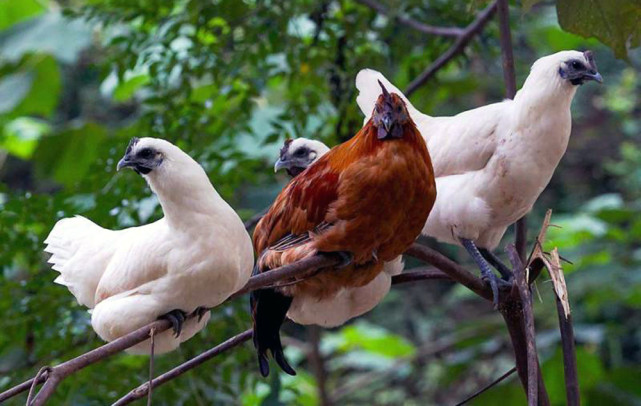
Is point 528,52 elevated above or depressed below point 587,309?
above

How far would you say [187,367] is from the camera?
5.26ft

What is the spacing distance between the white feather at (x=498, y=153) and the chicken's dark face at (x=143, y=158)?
2.04 feet

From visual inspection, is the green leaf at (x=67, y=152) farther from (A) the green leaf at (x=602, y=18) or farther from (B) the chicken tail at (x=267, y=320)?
(A) the green leaf at (x=602, y=18)

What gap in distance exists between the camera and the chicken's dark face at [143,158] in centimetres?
163

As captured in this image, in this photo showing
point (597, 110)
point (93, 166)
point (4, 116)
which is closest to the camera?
point (93, 166)

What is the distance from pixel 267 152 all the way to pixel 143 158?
92.1 inches

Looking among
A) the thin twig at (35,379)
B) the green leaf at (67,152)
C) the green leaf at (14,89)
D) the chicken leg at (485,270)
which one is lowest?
the green leaf at (67,152)

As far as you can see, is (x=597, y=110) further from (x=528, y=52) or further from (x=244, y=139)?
(x=244, y=139)

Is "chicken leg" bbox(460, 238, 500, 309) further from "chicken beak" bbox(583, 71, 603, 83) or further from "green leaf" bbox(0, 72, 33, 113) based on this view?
"green leaf" bbox(0, 72, 33, 113)

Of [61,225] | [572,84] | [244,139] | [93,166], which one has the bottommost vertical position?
[244,139]

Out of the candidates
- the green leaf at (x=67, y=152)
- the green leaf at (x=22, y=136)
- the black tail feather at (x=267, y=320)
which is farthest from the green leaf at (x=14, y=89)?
the black tail feather at (x=267, y=320)

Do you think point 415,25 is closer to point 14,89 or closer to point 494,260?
point 494,260

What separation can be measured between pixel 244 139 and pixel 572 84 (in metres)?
2.31

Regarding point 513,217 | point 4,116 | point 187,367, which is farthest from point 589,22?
point 4,116
